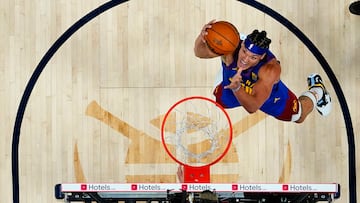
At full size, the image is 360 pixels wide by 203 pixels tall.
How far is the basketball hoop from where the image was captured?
948 centimetres

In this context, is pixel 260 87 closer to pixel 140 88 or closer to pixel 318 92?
pixel 318 92

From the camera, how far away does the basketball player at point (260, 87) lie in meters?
9.05

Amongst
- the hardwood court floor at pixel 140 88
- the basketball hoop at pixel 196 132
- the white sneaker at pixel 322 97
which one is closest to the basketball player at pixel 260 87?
the white sneaker at pixel 322 97

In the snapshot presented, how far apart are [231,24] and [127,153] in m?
2.64

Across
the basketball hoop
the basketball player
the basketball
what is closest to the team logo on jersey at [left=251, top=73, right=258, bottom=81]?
the basketball player

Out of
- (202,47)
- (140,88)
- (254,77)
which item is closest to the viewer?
(254,77)

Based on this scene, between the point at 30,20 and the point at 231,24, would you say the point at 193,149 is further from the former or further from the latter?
the point at 30,20

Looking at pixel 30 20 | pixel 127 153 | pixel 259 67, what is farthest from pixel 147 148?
pixel 30 20

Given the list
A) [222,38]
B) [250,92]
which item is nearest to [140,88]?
[222,38]

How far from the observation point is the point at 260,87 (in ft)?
30.2

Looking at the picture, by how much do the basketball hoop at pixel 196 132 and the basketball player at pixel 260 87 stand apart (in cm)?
28

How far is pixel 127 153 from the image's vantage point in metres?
9.49

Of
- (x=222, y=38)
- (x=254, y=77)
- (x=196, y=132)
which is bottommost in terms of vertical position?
(x=196, y=132)

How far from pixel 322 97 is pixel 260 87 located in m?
1.06
